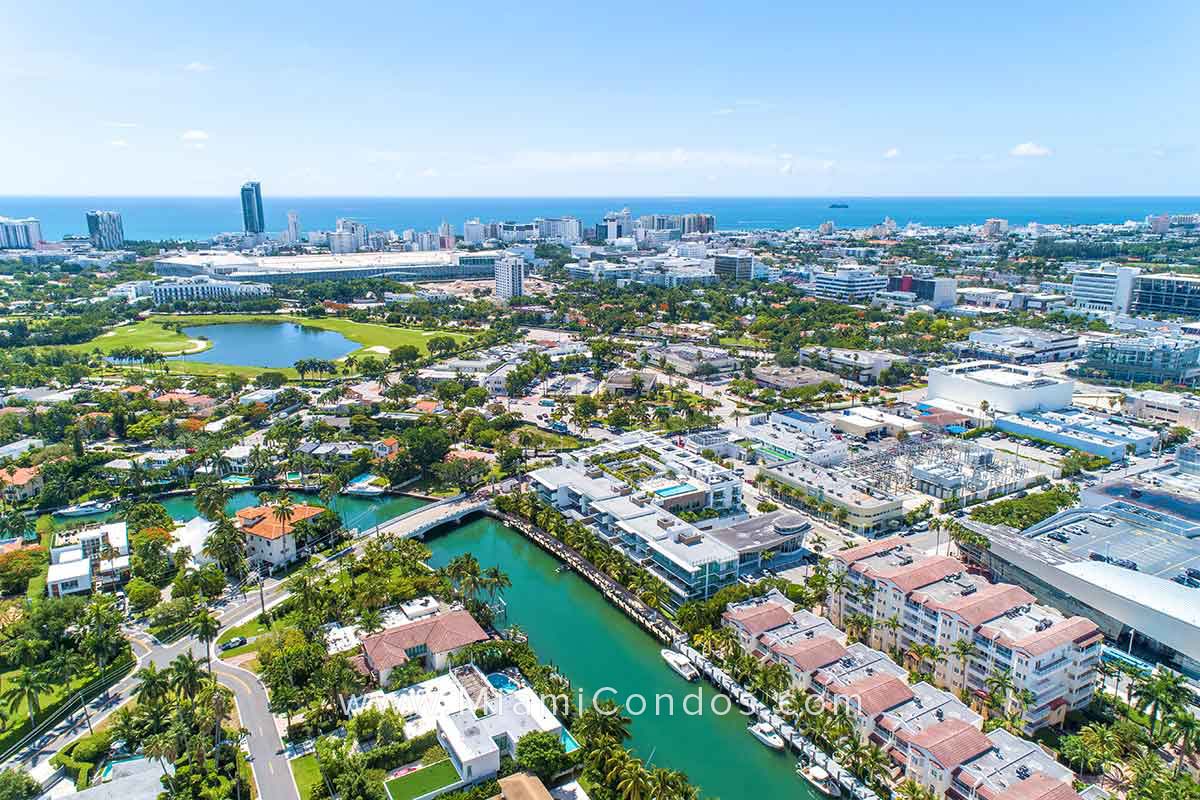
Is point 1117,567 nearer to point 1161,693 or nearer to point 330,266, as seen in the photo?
point 1161,693

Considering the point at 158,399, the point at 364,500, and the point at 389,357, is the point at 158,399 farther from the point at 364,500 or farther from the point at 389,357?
the point at 364,500

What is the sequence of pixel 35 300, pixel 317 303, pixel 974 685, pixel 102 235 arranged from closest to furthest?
pixel 974 685, pixel 35 300, pixel 317 303, pixel 102 235

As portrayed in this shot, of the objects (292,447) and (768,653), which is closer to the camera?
(768,653)

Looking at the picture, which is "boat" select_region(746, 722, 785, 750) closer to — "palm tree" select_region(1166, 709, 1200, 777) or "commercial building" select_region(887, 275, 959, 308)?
"palm tree" select_region(1166, 709, 1200, 777)

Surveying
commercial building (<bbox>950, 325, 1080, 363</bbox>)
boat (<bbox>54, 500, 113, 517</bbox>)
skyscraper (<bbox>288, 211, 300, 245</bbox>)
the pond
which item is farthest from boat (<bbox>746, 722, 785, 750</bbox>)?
skyscraper (<bbox>288, 211, 300, 245</bbox>)

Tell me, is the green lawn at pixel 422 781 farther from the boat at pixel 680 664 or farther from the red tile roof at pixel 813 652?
the red tile roof at pixel 813 652

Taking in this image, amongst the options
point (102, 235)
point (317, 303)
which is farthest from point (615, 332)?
point (102, 235)
